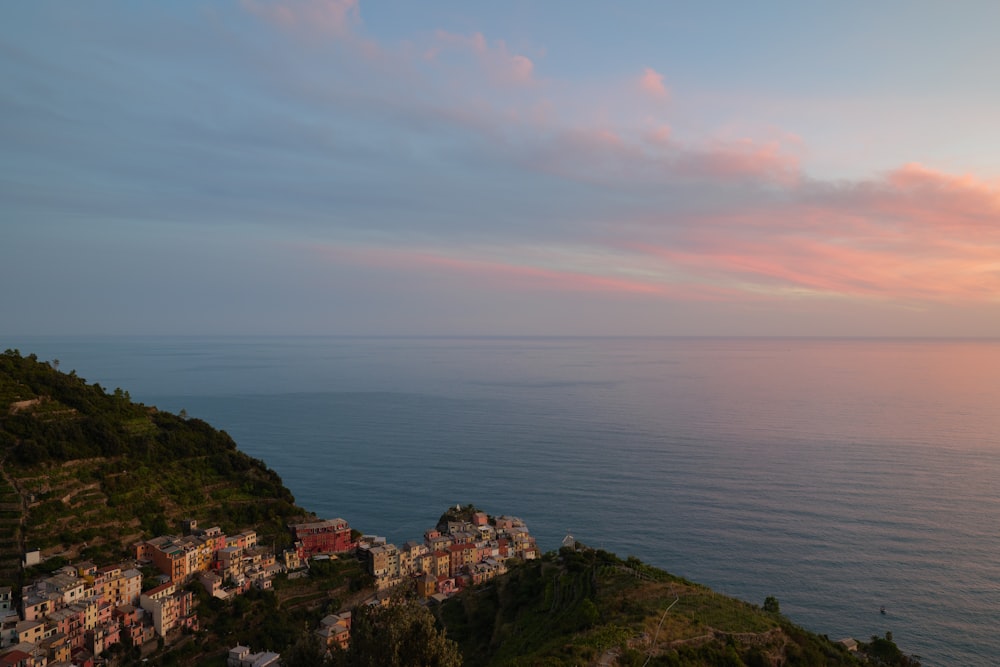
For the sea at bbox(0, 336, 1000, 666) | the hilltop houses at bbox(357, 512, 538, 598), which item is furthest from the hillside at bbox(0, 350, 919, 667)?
the sea at bbox(0, 336, 1000, 666)

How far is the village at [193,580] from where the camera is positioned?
2466cm

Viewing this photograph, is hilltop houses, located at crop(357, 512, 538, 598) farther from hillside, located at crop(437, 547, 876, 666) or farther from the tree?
the tree

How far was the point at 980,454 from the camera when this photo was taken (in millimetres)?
64375

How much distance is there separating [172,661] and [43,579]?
283 inches

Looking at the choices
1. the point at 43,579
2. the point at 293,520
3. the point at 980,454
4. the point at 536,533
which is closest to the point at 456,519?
the point at 536,533

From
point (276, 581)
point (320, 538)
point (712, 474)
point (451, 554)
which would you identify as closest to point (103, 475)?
point (276, 581)

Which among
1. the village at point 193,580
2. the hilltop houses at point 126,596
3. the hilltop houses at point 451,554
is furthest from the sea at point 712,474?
the hilltop houses at point 126,596

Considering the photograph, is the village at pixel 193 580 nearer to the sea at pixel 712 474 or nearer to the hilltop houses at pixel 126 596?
the hilltop houses at pixel 126 596

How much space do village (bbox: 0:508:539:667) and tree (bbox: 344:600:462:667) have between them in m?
5.35

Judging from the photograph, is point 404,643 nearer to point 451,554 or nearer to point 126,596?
point 126,596

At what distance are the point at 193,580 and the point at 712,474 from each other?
155 feet

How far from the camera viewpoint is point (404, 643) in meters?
11.6

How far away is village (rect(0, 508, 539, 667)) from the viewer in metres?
24.7

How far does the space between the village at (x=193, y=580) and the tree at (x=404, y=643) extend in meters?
5.35
